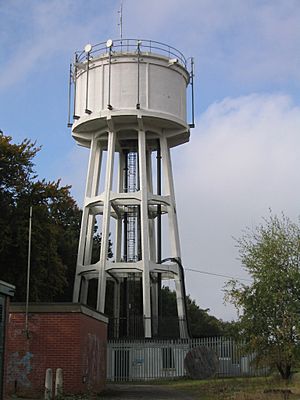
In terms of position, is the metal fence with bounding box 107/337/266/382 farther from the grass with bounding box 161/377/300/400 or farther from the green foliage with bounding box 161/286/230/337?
the green foliage with bounding box 161/286/230/337

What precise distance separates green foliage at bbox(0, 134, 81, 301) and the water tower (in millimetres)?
3685

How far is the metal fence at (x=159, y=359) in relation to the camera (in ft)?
131

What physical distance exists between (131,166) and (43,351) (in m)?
23.6

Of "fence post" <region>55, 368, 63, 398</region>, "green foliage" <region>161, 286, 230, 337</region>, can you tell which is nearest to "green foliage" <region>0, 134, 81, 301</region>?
"fence post" <region>55, 368, 63, 398</region>

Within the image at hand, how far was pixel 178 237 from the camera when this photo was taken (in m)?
43.6

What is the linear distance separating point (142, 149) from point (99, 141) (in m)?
3.52

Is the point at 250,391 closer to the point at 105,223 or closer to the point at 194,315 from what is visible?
the point at 105,223

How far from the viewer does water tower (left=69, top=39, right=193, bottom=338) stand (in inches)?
1639

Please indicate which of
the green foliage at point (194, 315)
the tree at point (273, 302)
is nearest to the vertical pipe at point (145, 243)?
the tree at point (273, 302)

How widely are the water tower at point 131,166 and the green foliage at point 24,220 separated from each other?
12.1 feet

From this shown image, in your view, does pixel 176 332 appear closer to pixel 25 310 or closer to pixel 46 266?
pixel 46 266

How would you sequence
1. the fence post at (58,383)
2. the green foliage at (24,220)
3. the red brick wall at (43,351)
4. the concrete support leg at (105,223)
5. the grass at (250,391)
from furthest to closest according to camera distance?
the concrete support leg at (105,223)
the green foliage at (24,220)
the grass at (250,391)
the red brick wall at (43,351)
the fence post at (58,383)

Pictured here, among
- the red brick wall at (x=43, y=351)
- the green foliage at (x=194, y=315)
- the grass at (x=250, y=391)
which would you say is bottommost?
the grass at (x=250, y=391)

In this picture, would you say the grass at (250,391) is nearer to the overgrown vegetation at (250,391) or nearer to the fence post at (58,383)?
the overgrown vegetation at (250,391)
